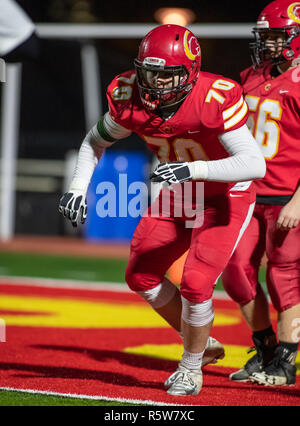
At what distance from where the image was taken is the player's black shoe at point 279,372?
333 cm

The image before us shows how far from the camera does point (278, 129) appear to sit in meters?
3.48

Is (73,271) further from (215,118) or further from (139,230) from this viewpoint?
(215,118)

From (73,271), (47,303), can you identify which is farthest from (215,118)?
(73,271)

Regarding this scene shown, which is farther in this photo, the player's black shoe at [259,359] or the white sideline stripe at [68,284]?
the white sideline stripe at [68,284]

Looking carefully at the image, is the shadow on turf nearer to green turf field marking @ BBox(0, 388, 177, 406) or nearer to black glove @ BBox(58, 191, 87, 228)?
green turf field marking @ BBox(0, 388, 177, 406)

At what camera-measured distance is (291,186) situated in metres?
3.51

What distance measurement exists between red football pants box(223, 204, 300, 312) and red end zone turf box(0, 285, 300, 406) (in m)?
0.40

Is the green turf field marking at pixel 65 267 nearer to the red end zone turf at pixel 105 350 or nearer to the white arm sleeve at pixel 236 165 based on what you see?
the red end zone turf at pixel 105 350

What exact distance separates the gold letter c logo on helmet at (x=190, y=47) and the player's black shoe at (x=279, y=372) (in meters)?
1.41

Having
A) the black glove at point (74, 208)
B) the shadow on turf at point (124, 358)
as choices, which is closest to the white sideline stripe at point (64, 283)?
the shadow on turf at point (124, 358)

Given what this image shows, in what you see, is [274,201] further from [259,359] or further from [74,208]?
[74,208]

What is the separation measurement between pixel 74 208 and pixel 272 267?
1.01 metres
